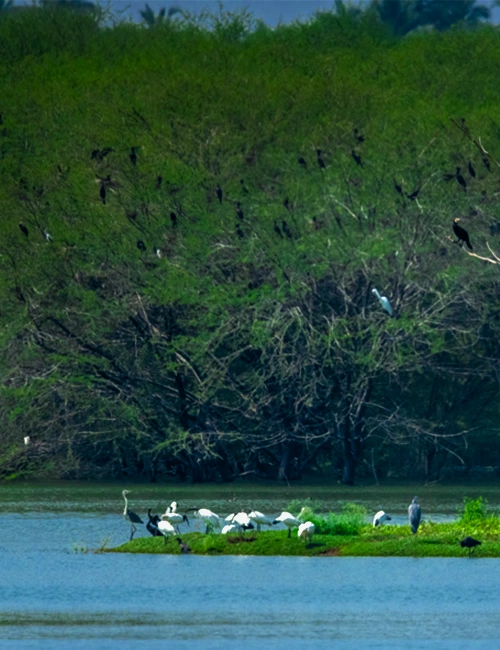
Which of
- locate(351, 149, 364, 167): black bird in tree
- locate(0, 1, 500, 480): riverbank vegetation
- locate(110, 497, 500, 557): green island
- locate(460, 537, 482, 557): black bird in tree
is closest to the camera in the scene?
locate(460, 537, 482, 557): black bird in tree

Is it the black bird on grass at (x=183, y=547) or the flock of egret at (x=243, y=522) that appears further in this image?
the black bird on grass at (x=183, y=547)

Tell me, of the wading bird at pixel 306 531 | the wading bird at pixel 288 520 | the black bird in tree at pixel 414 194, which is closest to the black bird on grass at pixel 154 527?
the wading bird at pixel 288 520

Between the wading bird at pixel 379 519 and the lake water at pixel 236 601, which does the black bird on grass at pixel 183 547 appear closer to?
the lake water at pixel 236 601

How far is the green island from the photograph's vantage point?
26594 millimetres

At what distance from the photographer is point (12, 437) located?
4584cm

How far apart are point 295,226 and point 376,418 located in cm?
526

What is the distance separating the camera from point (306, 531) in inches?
1051

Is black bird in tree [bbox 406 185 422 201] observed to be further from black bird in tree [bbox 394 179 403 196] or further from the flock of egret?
the flock of egret

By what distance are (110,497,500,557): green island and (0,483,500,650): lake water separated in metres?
0.24

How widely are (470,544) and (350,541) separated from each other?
6.83 feet

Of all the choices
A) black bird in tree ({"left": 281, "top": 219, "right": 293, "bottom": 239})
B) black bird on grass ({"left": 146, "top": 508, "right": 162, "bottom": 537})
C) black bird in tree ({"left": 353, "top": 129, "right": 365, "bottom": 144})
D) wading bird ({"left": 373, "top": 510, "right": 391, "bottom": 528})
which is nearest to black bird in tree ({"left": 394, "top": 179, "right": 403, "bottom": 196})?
black bird in tree ({"left": 353, "top": 129, "right": 365, "bottom": 144})

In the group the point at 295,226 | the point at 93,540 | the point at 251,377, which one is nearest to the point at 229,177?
the point at 295,226

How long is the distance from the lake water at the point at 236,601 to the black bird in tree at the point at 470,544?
0.24 m

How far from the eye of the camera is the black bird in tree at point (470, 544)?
2569 cm
